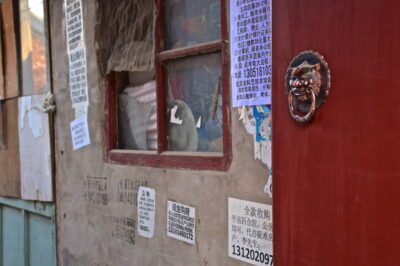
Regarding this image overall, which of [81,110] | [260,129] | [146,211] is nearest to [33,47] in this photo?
[81,110]

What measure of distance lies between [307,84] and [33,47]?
11.3 ft

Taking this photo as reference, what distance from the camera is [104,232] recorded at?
2.98 metres

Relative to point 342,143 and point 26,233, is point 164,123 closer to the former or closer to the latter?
point 342,143

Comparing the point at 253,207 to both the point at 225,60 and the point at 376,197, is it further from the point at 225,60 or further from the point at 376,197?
the point at 376,197

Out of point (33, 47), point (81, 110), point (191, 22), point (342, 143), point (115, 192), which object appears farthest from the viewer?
point (33, 47)

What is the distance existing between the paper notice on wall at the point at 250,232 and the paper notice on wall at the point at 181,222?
271mm

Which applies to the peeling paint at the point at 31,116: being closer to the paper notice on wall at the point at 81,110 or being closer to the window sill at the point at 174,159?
the paper notice on wall at the point at 81,110

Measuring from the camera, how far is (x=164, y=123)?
2.57 meters

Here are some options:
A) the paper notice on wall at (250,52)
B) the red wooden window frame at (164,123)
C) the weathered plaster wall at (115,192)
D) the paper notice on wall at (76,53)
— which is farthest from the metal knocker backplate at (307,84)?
the paper notice on wall at (76,53)

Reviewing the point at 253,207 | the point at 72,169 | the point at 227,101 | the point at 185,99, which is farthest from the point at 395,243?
the point at 72,169

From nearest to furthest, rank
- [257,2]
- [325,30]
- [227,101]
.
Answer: [325,30]
[257,2]
[227,101]

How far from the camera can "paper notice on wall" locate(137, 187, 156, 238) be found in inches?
99.7

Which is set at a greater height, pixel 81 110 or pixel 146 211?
pixel 81 110

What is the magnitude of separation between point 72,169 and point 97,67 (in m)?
0.84
